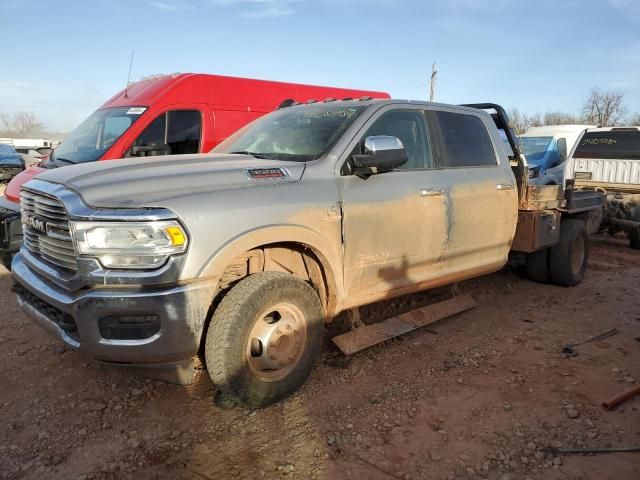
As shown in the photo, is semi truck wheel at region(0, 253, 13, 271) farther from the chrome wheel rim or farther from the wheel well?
the chrome wheel rim

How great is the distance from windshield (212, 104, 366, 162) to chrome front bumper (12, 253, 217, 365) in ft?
4.40

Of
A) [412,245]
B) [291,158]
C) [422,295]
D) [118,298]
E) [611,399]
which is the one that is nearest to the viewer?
[118,298]

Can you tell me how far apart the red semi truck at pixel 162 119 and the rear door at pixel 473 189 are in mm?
2789

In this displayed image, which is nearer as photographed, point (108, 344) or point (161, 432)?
point (108, 344)

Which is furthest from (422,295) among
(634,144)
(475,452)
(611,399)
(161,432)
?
(634,144)

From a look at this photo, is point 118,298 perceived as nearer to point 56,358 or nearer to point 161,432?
point 161,432

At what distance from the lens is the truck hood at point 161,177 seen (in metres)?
2.71

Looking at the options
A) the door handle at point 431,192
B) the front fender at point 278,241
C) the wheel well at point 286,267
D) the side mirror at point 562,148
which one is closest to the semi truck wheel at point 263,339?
the wheel well at point 286,267

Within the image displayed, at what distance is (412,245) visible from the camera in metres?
3.91

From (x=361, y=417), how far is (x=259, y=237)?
1268 mm

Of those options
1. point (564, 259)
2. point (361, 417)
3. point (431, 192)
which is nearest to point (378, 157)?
point (431, 192)

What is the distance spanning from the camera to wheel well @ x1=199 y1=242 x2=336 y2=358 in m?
3.06

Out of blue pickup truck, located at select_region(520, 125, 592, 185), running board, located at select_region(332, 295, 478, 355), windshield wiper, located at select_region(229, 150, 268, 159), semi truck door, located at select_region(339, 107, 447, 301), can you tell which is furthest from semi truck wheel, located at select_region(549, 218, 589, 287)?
windshield wiper, located at select_region(229, 150, 268, 159)

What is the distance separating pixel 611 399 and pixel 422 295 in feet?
7.67
